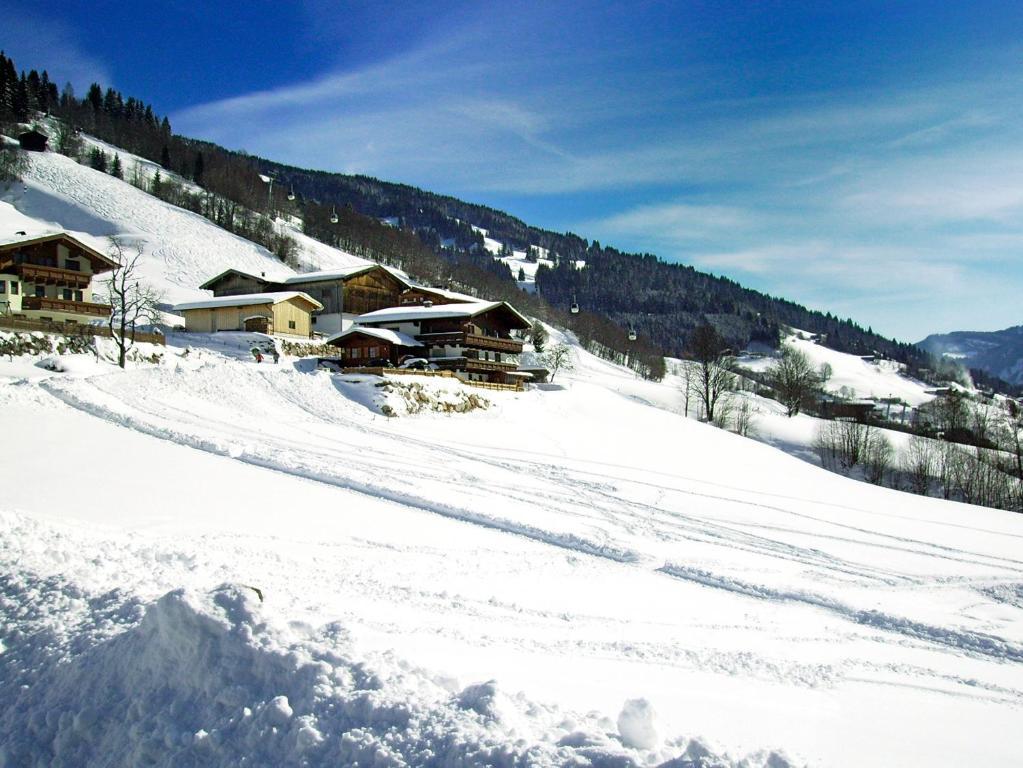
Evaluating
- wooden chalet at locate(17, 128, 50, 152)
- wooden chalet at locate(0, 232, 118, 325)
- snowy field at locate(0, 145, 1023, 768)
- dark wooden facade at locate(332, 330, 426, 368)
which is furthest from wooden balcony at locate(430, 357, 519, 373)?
wooden chalet at locate(17, 128, 50, 152)

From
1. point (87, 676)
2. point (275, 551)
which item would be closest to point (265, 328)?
point (275, 551)

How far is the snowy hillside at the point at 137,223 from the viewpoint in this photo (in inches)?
2805

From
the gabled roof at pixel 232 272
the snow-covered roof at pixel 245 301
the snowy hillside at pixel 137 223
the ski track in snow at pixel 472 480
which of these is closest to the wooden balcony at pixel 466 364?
the snow-covered roof at pixel 245 301

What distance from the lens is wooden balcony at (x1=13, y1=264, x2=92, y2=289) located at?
1729 inches

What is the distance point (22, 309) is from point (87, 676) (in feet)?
156

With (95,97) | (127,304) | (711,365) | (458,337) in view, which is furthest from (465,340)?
(95,97)

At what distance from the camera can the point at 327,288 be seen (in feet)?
208

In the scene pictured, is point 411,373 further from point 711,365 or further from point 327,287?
point 711,365

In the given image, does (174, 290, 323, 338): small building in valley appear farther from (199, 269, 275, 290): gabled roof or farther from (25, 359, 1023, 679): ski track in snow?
(25, 359, 1023, 679): ski track in snow

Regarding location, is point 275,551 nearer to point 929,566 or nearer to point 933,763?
point 933,763

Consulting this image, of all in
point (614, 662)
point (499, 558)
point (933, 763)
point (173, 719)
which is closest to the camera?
point (173, 719)

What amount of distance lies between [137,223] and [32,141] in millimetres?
26366

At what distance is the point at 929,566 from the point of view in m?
15.9

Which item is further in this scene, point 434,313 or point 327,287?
point 327,287
